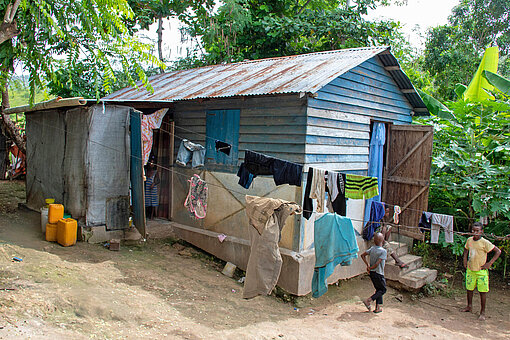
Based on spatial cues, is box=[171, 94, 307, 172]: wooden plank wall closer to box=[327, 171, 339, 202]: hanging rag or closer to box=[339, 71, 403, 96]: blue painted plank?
box=[327, 171, 339, 202]: hanging rag

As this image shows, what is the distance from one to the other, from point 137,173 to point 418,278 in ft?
21.2

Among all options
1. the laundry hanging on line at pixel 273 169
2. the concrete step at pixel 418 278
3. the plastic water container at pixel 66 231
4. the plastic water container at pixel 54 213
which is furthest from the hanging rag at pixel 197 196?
the concrete step at pixel 418 278

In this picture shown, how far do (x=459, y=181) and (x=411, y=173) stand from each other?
1.48 metres

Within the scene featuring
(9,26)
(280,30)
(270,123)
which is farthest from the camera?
(280,30)

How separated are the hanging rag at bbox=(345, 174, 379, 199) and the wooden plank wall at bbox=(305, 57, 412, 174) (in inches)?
33.9

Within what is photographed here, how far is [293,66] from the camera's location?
8.96m

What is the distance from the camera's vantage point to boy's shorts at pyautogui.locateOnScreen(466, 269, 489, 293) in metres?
7.19

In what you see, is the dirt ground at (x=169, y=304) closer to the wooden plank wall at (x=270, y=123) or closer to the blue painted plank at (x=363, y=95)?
the wooden plank wall at (x=270, y=123)

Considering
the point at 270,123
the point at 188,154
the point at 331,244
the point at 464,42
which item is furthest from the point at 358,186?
the point at 464,42

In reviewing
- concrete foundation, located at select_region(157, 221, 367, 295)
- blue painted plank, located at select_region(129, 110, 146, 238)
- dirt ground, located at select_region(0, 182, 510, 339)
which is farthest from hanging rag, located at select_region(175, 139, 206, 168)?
dirt ground, located at select_region(0, 182, 510, 339)

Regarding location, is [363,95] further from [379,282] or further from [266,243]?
[266,243]

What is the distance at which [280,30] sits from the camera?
1571 centimetres

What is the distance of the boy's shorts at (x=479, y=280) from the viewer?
23.6 feet

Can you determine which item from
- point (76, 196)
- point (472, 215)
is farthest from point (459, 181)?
point (76, 196)
